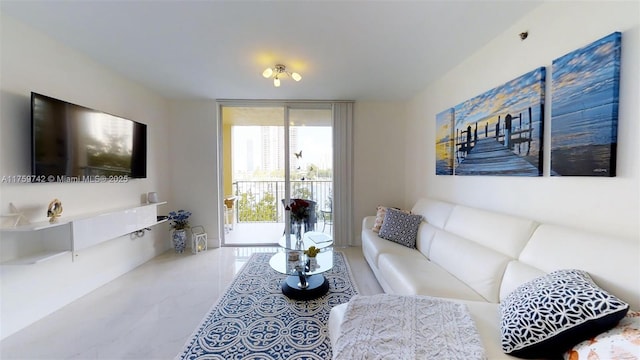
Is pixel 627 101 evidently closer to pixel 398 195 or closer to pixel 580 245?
pixel 580 245

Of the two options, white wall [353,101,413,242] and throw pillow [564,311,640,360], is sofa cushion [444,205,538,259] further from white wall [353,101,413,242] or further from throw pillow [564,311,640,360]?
white wall [353,101,413,242]

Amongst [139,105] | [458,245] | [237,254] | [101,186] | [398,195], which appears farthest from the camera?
[398,195]

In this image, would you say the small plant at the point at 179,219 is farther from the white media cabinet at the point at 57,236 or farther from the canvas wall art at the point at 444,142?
the canvas wall art at the point at 444,142

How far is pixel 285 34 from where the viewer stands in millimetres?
2008

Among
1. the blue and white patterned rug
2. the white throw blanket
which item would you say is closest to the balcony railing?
the blue and white patterned rug

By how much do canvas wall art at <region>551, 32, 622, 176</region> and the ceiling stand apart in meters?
0.60

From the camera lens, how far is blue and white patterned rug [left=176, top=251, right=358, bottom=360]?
1.64m

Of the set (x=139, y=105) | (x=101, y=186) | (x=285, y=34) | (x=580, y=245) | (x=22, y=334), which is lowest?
(x=22, y=334)

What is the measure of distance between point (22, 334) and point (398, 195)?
14.0 feet

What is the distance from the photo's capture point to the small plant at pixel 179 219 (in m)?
3.60

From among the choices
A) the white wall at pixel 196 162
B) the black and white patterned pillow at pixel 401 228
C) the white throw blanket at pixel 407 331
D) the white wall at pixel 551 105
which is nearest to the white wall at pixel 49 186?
the white wall at pixel 196 162

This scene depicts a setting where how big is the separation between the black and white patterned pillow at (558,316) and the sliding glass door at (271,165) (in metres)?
2.52

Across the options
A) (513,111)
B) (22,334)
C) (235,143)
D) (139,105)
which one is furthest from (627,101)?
(235,143)

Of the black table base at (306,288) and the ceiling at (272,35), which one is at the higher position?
the ceiling at (272,35)
